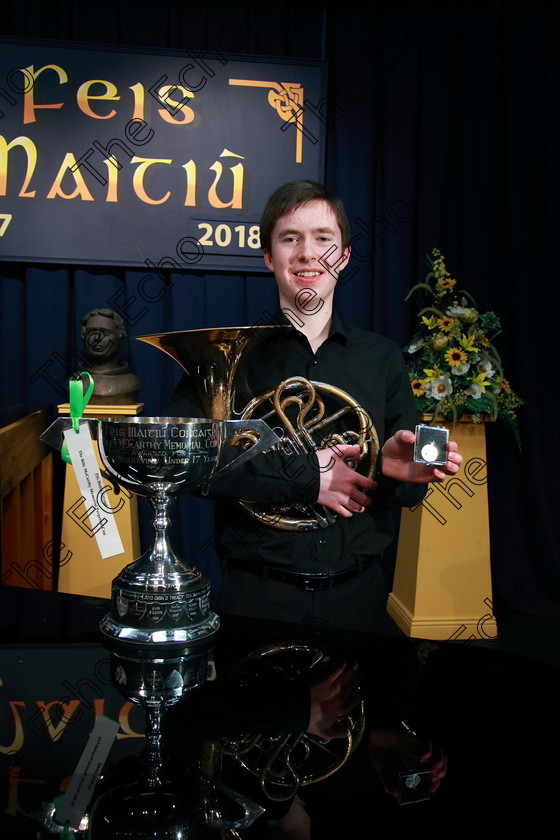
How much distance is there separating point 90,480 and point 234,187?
2237 millimetres

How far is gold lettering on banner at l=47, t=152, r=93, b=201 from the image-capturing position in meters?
2.76

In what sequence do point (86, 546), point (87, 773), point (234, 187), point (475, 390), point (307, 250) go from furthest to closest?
1. point (234, 187)
2. point (475, 390)
3. point (86, 546)
4. point (307, 250)
5. point (87, 773)

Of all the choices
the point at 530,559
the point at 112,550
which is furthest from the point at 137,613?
the point at 530,559

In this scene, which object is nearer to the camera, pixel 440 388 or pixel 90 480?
pixel 90 480

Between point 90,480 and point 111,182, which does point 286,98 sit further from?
point 90,480

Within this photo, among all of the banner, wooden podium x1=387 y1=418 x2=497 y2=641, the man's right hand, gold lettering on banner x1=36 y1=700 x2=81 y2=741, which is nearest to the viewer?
gold lettering on banner x1=36 y1=700 x2=81 y2=741

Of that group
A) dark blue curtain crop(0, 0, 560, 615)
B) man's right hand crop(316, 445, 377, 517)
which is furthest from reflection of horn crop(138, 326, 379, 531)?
dark blue curtain crop(0, 0, 560, 615)

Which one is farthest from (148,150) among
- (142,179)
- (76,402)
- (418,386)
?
(76,402)

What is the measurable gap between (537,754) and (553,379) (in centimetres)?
273

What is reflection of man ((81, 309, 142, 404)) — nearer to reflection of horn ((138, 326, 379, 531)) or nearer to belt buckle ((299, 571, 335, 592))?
reflection of horn ((138, 326, 379, 531))

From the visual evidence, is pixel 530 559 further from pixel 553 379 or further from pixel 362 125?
pixel 362 125

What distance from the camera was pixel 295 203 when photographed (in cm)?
160

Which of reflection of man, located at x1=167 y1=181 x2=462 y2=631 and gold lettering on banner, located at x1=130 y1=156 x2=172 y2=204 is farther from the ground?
gold lettering on banner, located at x1=130 y1=156 x2=172 y2=204

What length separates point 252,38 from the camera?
2.91 meters
